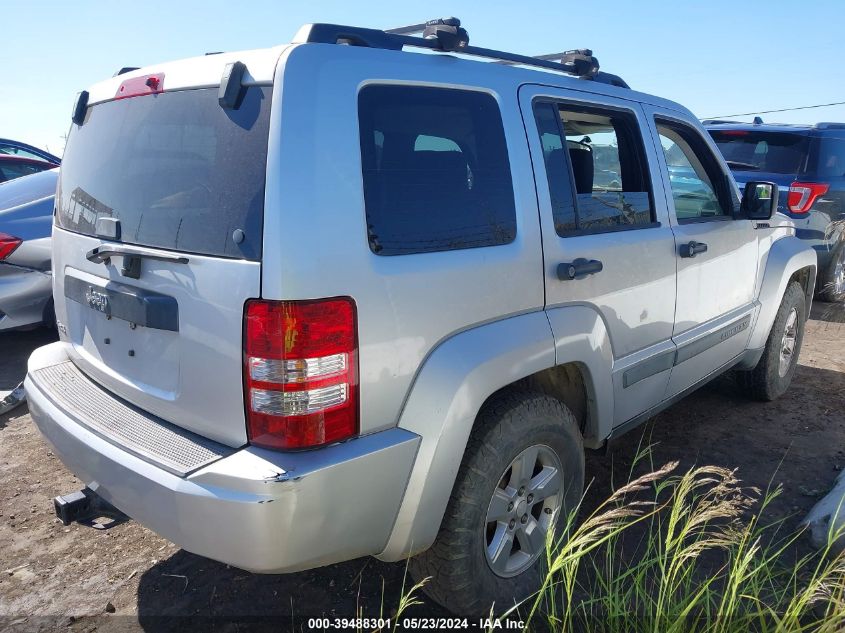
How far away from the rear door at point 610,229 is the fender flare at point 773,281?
1324 mm

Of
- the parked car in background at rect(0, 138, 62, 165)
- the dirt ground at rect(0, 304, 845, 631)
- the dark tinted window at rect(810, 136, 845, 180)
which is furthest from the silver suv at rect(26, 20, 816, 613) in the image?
the parked car in background at rect(0, 138, 62, 165)

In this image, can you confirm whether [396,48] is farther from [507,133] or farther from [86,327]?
[86,327]

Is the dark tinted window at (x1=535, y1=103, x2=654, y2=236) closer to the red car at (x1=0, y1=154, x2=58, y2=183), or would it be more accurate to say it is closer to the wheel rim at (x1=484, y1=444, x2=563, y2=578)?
the wheel rim at (x1=484, y1=444, x2=563, y2=578)

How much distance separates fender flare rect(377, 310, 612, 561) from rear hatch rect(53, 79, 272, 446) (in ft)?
1.75

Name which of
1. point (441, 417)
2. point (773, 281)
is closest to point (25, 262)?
point (441, 417)

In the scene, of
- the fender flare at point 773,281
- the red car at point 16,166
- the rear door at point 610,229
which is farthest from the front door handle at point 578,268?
the red car at point 16,166

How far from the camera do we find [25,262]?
201 inches

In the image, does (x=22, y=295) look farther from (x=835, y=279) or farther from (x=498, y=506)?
(x=835, y=279)

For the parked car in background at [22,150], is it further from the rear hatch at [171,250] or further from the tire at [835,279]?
the tire at [835,279]

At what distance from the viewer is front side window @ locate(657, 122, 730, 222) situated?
338cm

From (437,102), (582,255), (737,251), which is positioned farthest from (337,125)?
(737,251)

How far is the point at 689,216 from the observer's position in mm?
3439

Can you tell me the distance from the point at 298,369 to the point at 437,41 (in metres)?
1.29

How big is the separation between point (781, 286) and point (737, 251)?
0.73 metres
